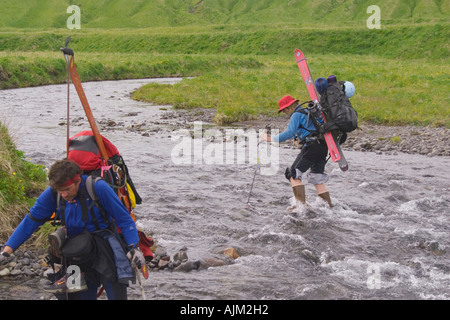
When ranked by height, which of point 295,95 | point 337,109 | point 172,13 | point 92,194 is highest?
point 172,13

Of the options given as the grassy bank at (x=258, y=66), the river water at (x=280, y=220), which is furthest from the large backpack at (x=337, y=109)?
the grassy bank at (x=258, y=66)

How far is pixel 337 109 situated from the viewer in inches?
419


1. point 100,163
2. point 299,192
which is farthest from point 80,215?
point 299,192

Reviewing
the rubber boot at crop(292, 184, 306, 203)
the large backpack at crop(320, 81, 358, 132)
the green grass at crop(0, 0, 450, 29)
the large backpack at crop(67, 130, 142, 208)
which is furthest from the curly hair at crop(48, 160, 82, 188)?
the green grass at crop(0, 0, 450, 29)

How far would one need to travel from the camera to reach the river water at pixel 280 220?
8.16m

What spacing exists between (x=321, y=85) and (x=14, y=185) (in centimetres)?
666

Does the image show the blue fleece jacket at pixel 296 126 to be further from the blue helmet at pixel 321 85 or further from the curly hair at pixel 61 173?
the curly hair at pixel 61 173

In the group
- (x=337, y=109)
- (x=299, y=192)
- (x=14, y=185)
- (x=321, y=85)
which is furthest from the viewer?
(x=299, y=192)

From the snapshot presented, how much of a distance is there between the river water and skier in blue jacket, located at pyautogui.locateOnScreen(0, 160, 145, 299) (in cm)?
212

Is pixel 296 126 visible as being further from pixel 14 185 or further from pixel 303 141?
pixel 14 185

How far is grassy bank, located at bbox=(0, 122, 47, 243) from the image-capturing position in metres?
9.23

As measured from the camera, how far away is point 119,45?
304ft
